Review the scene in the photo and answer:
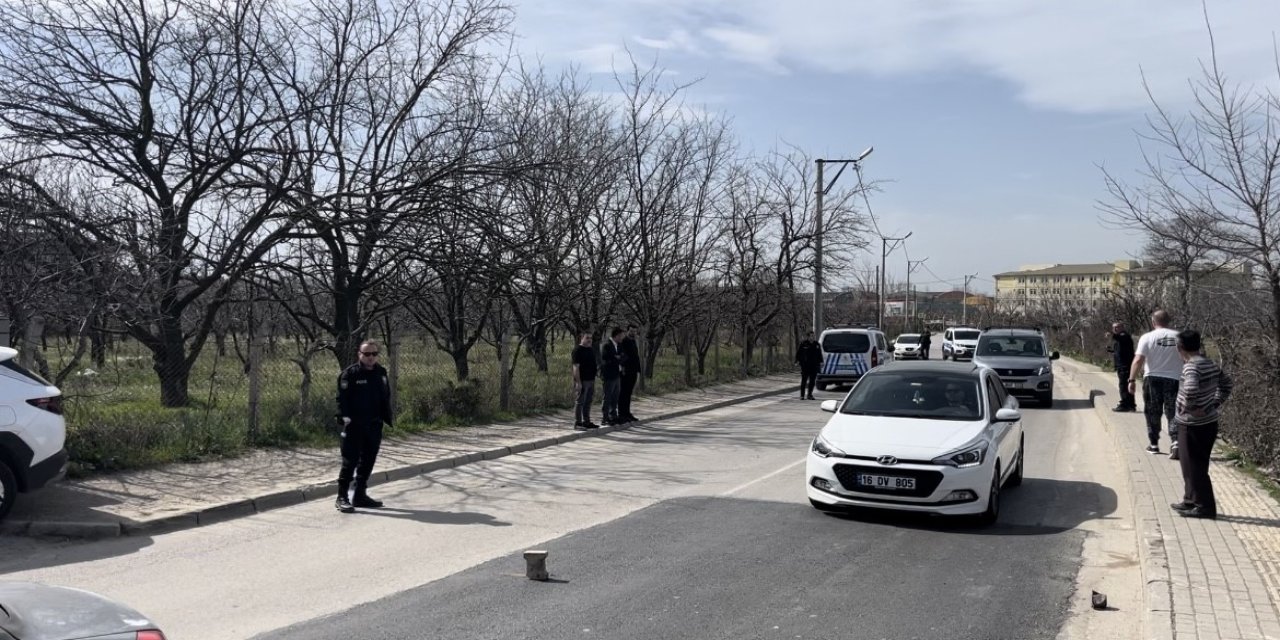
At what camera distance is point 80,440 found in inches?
421

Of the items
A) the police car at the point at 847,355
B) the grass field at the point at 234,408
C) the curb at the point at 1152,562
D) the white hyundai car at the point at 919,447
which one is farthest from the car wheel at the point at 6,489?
the police car at the point at 847,355

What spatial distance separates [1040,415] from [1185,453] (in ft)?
39.9

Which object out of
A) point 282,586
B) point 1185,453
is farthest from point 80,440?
point 1185,453

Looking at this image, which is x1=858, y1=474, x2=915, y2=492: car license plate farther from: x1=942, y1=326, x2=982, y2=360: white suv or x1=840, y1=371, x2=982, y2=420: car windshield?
x1=942, y1=326, x2=982, y2=360: white suv

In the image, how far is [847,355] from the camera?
26438mm

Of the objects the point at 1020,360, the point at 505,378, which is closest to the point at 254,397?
the point at 505,378

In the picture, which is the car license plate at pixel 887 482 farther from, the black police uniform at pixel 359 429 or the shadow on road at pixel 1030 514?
the black police uniform at pixel 359 429

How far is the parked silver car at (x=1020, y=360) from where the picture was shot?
21.7 meters

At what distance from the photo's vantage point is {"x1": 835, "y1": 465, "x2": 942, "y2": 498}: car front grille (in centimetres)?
841

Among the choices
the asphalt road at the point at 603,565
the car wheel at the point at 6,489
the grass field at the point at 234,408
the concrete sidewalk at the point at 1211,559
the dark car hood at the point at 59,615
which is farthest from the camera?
the grass field at the point at 234,408

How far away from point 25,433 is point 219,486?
2.11 meters

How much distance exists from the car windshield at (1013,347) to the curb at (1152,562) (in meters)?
11.6

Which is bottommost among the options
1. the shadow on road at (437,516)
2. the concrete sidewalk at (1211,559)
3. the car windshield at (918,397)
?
the shadow on road at (437,516)

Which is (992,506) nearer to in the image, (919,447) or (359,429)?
(919,447)
